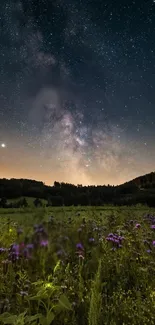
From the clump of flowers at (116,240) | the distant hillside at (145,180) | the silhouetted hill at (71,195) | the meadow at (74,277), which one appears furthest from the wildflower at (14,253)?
the distant hillside at (145,180)

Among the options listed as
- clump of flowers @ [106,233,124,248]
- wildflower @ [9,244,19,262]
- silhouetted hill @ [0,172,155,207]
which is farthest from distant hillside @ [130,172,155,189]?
wildflower @ [9,244,19,262]

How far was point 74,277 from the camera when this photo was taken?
14.4 ft

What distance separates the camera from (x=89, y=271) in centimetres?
470

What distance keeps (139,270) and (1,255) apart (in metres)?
2.14

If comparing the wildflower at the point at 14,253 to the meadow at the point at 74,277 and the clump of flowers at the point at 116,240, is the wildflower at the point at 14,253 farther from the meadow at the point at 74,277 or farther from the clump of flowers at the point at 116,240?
the clump of flowers at the point at 116,240

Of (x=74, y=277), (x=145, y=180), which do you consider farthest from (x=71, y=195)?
(x=74, y=277)

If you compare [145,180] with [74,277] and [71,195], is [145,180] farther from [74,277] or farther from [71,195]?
[74,277]

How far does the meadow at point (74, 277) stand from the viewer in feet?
9.61

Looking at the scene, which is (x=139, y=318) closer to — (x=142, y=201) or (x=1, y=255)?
(x=1, y=255)

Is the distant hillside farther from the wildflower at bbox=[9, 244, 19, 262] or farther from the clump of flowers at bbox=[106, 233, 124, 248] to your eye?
the wildflower at bbox=[9, 244, 19, 262]

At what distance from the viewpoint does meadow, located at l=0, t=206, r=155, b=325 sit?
9.61ft

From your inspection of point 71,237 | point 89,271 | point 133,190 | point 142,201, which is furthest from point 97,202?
point 89,271

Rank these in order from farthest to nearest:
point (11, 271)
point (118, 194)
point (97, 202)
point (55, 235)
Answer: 1. point (118, 194)
2. point (97, 202)
3. point (55, 235)
4. point (11, 271)

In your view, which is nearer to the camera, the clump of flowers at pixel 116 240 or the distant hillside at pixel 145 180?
the clump of flowers at pixel 116 240
